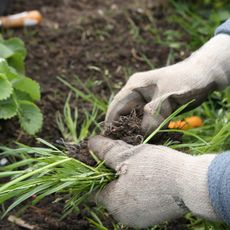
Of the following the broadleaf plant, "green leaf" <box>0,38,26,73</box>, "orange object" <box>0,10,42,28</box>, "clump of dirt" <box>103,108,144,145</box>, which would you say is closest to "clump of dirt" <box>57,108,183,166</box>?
"clump of dirt" <box>103,108,144,145</box>

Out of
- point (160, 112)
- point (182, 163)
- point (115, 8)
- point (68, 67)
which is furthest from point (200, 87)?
point (115, 8)

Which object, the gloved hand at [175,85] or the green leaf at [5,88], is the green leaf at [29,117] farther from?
the gloved hand at [175,85]

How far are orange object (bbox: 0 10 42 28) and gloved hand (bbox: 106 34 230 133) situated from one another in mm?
1152

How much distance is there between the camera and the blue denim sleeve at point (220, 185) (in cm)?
157

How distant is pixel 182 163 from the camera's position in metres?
1.71

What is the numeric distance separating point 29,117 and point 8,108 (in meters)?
0.10

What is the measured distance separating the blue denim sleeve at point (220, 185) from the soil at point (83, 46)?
813 mm

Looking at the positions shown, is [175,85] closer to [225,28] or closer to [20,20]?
[225,28]

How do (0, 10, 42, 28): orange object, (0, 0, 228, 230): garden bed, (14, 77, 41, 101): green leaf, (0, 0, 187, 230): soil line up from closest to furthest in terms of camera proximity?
1. (14, 77, 41, 101): green leaf
2. (0, 0, 228, 230): garden bed
3. (0, 0, 187, 230): soil
4. (0, 10, 42, 28): orange object

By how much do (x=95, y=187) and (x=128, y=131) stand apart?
22 centimetres

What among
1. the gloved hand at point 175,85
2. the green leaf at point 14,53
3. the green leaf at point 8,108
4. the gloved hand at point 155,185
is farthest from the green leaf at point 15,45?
the gloved hand at point 155,185

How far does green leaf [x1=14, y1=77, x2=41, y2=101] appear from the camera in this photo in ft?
7.38

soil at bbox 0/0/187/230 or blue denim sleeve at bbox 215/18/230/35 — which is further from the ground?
blue denim sleeve at bbox 215/18/230/35

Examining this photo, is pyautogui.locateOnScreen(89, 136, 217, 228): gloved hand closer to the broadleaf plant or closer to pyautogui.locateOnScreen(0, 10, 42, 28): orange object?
the broadleaf plant
